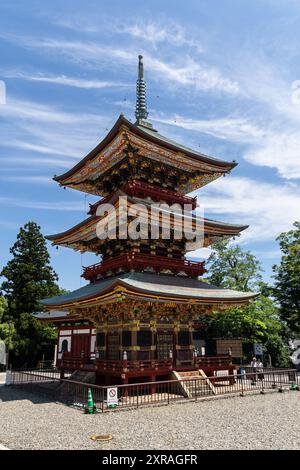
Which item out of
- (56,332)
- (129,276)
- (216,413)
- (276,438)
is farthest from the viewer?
(56,332)

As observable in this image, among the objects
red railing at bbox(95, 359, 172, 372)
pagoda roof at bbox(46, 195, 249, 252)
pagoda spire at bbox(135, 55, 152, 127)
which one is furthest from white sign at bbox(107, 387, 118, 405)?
pagoda spire at bbox(135, 55, 152, 127)

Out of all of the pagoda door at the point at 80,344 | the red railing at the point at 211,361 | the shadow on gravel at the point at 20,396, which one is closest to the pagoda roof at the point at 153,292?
the red railing at the point at 211,361

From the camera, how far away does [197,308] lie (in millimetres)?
23859

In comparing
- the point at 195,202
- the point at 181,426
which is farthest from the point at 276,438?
the point at 195,202

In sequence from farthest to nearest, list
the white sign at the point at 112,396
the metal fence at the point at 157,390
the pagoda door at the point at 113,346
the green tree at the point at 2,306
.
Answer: the green tree at the point at 2,306 → the pagoda door at the point at 113,346 → the metal fence at the point at 157,390 → the white sign at the point at 112,396

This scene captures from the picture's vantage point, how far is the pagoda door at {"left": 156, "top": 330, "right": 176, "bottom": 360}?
891 inches

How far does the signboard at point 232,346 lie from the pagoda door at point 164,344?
1692cm

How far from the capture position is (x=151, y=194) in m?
25.0

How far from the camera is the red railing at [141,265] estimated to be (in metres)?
22.7

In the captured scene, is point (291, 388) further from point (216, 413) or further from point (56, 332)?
point (56, 332)

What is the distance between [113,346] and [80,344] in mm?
13611

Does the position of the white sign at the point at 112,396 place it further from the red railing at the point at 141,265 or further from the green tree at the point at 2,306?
the green tree at the point at 2,306

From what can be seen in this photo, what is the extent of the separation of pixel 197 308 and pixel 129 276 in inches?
208

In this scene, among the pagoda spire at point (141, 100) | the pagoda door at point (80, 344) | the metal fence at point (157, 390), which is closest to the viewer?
the metal fence at point (157, 390)
